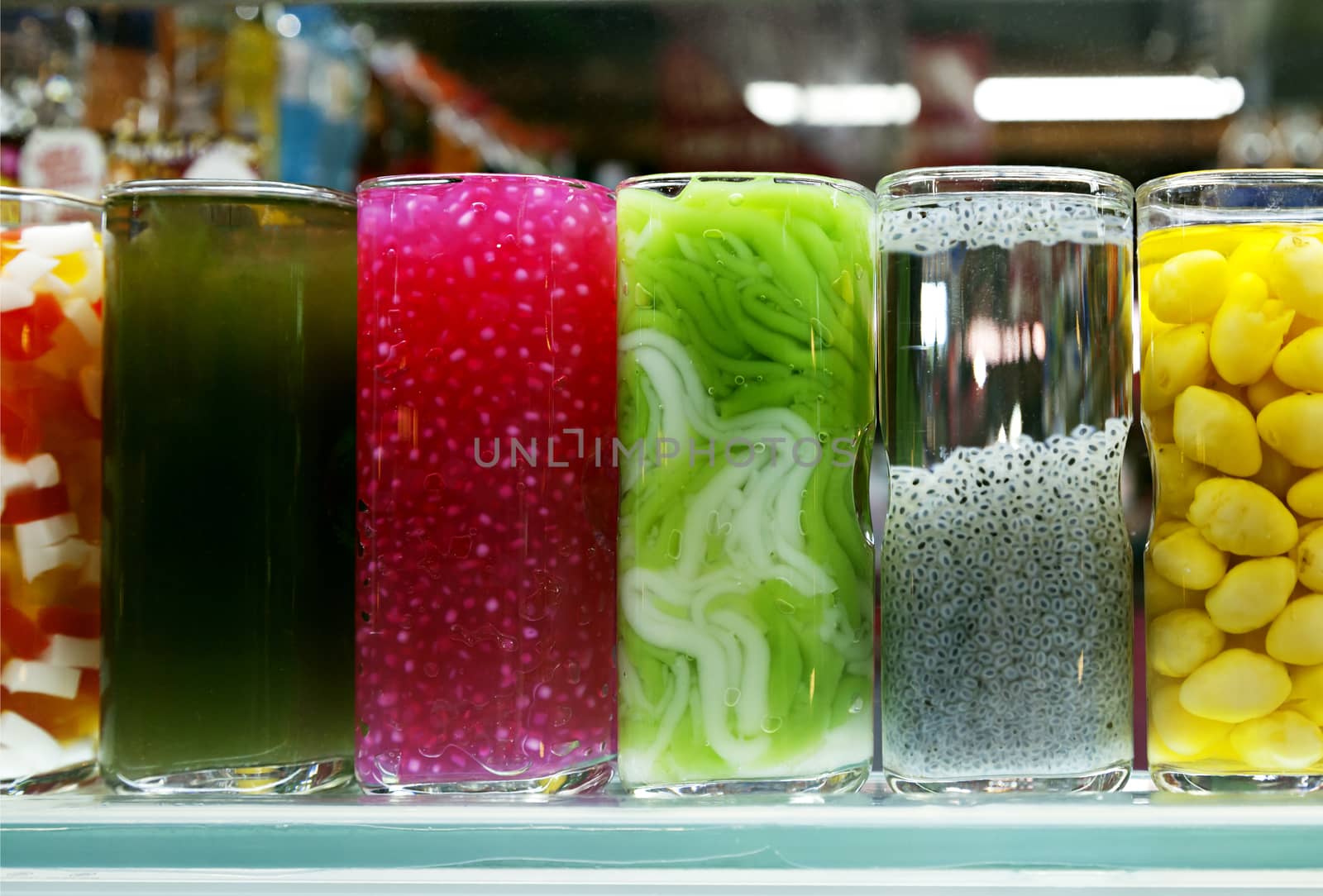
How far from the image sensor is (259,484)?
24.3 inches

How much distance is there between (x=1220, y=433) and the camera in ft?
1.91

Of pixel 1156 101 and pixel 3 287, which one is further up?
pixel 1156 101

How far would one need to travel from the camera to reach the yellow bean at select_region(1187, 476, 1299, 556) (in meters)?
0.57

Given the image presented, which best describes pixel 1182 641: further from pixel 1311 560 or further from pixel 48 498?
pixel 48 498

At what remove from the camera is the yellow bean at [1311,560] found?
0.57 meters

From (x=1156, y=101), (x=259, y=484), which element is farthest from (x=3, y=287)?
(x=1156, y=101)

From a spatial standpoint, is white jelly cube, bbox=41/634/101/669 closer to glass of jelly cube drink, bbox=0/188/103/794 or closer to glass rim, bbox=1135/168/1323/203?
glass of jelly cube drink, bbox=0/188/103/794

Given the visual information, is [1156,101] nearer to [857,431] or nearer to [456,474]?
[857,431]

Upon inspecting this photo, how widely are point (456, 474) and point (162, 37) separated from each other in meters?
0.59

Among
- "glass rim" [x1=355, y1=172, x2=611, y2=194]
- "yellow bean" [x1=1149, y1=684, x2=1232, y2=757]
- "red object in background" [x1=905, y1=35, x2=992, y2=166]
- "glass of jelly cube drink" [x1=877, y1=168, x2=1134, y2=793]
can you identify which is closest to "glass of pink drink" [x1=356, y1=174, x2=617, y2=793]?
"glass rim" [x1=355, y1=172, x2=611, y2=194]

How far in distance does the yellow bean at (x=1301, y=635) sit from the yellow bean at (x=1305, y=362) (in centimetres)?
10

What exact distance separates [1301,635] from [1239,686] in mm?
37

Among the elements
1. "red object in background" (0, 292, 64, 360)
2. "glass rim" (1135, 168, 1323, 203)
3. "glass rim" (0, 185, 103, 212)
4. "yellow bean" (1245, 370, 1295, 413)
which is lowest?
"yellow bean" (1245, 370, 1295, 413)

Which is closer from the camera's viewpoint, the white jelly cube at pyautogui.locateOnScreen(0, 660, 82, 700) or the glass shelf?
the glass shelf
